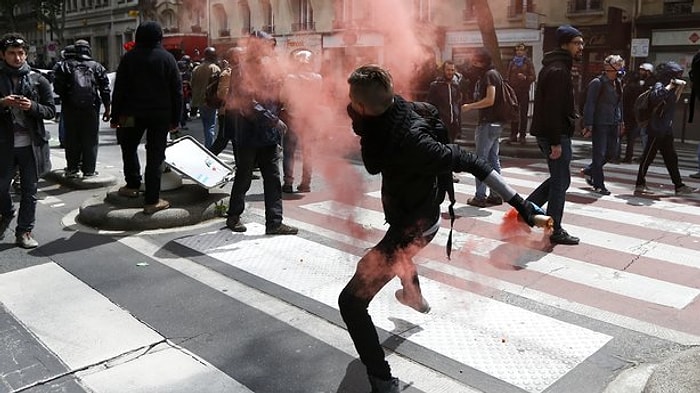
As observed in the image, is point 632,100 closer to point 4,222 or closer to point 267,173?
point 267,173

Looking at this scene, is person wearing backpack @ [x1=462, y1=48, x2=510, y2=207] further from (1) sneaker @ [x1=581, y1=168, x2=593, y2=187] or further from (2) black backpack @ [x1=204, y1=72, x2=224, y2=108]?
(2) black backpack @ [x1=204, y1=72, x2=224, y2=108]

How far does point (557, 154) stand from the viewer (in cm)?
581

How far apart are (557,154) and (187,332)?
372 centimetres

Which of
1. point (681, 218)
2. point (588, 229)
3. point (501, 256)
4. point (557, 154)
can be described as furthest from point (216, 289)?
point (681, 218)

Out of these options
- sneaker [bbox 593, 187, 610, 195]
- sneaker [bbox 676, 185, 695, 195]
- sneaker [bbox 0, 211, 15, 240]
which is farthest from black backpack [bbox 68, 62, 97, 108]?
sneaker [bbox 676, 185, 695, 195]

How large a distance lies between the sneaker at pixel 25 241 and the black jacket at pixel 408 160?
3.97m

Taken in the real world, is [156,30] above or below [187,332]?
above

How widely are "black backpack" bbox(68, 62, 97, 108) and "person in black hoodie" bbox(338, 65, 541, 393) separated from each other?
5861 mm

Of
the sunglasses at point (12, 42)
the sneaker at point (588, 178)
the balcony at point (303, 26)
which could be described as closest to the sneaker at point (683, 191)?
the sneaker at point (588, 178)

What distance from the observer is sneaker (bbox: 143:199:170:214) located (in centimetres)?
641

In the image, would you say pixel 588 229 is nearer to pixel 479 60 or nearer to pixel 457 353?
pixel 479 60

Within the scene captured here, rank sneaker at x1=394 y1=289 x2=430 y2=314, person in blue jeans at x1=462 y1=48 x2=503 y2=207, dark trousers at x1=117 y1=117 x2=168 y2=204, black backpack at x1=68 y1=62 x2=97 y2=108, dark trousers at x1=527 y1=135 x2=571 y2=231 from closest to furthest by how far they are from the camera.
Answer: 1. sneaker at x1=394 y1=289 x2=430 y2=314
2. dark trousers at x1=527 y1=135 x2=571 y2=231
3. dark trousers at x1=117 y1=117 x2=168 y2=204
4. person in blue jeans at x1=462 y1=48 x2=503 y2=207
5. black backpack at x1=68 y1=62 x2=97 y2=108

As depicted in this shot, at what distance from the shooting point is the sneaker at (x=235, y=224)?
635 cm

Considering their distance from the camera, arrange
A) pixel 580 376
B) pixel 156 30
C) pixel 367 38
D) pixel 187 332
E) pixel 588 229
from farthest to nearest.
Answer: pixel 588 229 → pixel 156 30 → pixel 367 38 → pixel 187 332 → pixel 580 376
